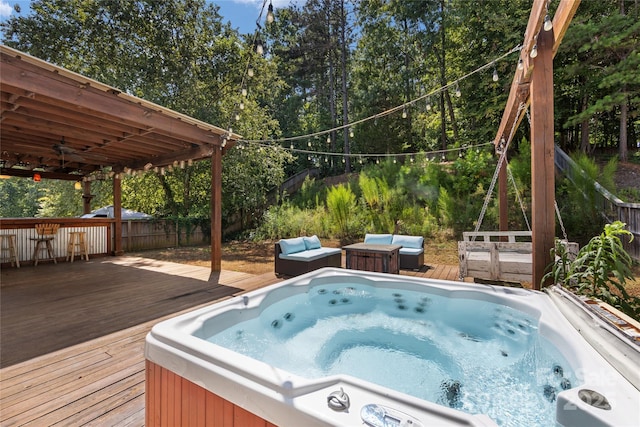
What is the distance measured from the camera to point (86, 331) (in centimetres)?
281

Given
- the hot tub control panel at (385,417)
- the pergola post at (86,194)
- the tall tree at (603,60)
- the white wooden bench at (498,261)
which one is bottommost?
the hot tub control panel at (385,417)

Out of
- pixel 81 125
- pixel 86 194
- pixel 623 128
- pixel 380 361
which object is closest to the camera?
pixel 380 361

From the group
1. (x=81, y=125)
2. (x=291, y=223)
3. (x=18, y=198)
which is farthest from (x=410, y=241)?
(x=18, y=198)

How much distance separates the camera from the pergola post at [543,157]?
281 cm

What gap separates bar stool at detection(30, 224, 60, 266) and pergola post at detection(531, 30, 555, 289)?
8609 millimetres

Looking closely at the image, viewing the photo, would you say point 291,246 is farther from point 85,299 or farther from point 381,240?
point 85,299

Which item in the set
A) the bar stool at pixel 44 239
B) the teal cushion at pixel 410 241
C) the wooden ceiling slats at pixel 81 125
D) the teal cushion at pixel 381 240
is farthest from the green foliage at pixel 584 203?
the bar stool at pixel 44 239

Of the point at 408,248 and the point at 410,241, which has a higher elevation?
the point at 410,241

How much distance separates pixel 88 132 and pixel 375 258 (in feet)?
17.5

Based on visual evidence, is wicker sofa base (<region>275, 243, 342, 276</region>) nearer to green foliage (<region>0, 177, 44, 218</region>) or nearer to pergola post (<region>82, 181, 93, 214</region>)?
pergola post (<region>82, 181, 93, 214</region>)

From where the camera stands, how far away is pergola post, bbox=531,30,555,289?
281cm

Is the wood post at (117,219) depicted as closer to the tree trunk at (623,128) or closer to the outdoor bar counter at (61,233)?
the outdoor bar counter at (61,233)

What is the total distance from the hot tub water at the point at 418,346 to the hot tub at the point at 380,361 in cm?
1

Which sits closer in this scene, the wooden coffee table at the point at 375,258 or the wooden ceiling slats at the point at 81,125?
the wooden ceiling slats at the point at 81,125
